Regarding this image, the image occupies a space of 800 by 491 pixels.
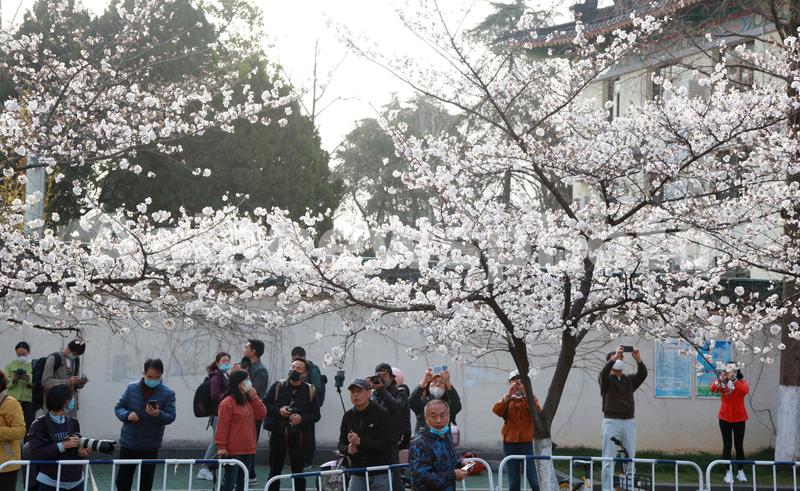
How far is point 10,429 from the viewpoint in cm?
923

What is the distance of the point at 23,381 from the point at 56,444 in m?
5.05

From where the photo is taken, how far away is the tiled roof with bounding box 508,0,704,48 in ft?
47.7

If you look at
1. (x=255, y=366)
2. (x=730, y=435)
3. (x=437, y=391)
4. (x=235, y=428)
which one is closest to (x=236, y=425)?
(x=235, y=428)

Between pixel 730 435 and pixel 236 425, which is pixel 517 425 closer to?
pixel 236 425

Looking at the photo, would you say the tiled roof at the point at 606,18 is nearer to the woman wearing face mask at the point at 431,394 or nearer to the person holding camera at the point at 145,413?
the woman wearing face mask at the point at 431,394

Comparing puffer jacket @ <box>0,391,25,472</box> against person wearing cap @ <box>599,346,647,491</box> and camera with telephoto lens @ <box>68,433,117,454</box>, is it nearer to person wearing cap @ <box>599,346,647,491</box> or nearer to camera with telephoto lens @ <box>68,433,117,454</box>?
camera with telephoto lens @ <box>68,433,117,454</box>

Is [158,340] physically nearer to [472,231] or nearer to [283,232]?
[283,232]

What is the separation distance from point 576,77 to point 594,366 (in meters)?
8.60

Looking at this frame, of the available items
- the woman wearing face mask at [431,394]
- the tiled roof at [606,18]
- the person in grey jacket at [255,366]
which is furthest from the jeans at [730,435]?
the person in grey jacket at [255,366]

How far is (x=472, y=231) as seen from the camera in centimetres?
1061

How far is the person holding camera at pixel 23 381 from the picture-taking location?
550 inches

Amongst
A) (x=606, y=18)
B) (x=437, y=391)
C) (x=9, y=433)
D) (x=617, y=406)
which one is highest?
(x=606, y=18)

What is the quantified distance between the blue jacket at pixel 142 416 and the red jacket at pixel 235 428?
0.55 metres

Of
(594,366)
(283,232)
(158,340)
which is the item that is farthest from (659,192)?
(158,340)
